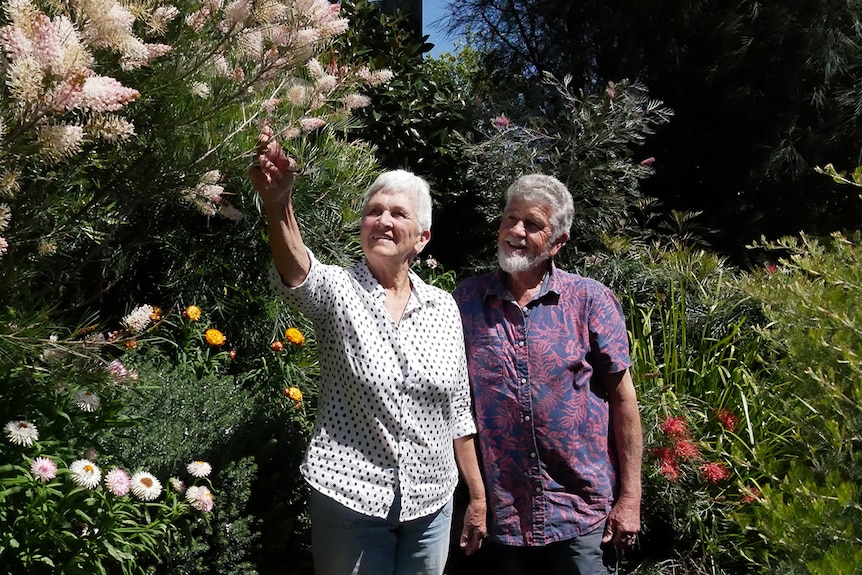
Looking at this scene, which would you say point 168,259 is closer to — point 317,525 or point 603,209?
point 317,525

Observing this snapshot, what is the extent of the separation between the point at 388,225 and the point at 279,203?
0.42 metres

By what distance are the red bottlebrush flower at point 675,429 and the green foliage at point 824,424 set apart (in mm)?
598

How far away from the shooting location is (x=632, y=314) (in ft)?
13.7

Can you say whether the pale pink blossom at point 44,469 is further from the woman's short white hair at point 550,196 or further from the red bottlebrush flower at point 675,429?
the red bottlebrush flower at point 675,429

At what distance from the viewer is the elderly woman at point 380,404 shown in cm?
213

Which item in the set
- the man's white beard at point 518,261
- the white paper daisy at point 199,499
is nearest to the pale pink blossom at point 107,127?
the white paper daisy at point 199,499

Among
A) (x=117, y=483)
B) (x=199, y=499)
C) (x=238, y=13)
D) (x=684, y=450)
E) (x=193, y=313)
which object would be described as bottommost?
(x=684, y=450)

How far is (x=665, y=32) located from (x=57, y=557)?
520cm

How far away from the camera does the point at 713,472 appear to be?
3.44m

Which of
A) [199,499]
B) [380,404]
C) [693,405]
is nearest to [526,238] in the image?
[380,404]

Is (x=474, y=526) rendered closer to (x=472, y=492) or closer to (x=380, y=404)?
(x=472, y=492)

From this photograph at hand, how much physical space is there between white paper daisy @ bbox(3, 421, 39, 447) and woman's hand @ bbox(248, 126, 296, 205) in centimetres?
77

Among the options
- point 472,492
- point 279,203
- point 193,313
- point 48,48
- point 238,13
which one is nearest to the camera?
point 48,48

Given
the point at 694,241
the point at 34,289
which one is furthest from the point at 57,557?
the point at 694,241
